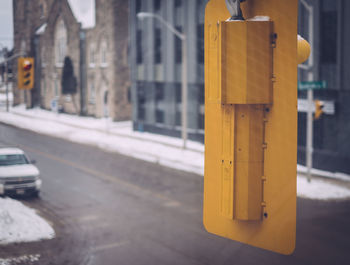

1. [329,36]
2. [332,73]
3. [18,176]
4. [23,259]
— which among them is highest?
[329,36]

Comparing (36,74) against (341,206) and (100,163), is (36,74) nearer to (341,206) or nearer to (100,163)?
(341,206)

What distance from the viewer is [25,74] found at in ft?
22.2

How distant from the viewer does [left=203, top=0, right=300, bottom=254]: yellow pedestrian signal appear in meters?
2.41

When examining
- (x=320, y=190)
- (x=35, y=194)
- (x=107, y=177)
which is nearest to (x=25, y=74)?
(x=35, y=194)

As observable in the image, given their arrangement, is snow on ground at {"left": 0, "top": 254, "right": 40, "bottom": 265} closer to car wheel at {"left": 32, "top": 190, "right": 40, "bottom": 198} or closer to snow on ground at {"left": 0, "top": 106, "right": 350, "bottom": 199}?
snow on ground at {"left": 0, "top": 106, "right": 350, "bottom": 199}

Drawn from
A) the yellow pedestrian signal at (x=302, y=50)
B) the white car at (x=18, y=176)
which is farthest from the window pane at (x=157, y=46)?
the yellow pedestrian signal at (x=302, y=50)

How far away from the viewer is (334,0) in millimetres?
21859

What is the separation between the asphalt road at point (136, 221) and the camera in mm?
11016

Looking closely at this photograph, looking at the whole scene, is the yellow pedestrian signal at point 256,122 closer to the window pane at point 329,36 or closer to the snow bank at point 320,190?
the snow bank at point 320,190

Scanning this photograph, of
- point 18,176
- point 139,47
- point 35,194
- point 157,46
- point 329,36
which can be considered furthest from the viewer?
point 139,47

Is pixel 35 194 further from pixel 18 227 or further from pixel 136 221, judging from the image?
pixel 18 227

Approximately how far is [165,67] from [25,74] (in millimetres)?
27980

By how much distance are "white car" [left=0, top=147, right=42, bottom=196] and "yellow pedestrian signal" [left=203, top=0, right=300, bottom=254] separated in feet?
30.5

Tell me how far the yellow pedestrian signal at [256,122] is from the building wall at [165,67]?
28.2 metres
